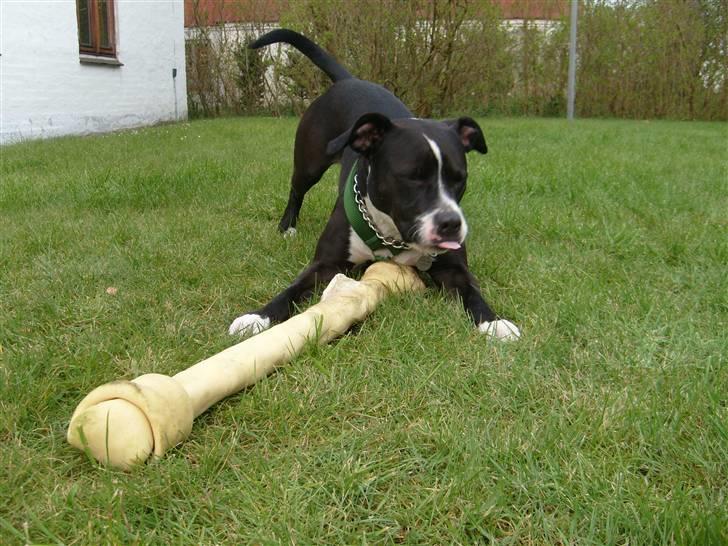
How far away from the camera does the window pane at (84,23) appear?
36.7 feet

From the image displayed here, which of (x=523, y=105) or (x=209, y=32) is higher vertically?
(x=209, y=32)

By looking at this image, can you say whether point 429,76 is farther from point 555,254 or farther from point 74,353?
point 74,353

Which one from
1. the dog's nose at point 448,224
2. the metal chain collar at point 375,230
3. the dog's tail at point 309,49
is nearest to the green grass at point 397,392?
the dog's nose at point 448,224

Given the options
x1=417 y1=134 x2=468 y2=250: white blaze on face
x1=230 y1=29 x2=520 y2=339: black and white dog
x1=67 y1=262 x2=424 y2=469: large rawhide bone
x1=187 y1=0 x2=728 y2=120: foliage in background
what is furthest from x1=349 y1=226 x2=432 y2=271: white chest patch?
x1=187 y1=0 x2=728 y2=120: foliage in background

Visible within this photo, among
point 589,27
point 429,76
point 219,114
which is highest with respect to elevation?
point 589,27

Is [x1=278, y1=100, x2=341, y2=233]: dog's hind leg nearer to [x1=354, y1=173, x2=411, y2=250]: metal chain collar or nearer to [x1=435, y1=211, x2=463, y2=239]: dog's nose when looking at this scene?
[x1=354, y1=173, x2=411, y2=250]: metal chain collar

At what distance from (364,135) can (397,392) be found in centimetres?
153

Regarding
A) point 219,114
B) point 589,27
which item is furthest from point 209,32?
point 589,27

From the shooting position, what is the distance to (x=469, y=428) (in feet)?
5.77

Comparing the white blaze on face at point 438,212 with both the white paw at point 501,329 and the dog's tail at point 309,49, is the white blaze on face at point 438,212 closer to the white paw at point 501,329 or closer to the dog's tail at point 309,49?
the white paw at point 501,329

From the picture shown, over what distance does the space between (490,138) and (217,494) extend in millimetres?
8354

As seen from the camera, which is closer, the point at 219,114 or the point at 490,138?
the point at 490,138

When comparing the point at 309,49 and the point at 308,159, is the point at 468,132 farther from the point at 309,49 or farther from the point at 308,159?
the point at 309,49

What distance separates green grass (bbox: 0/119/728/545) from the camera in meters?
1.42
